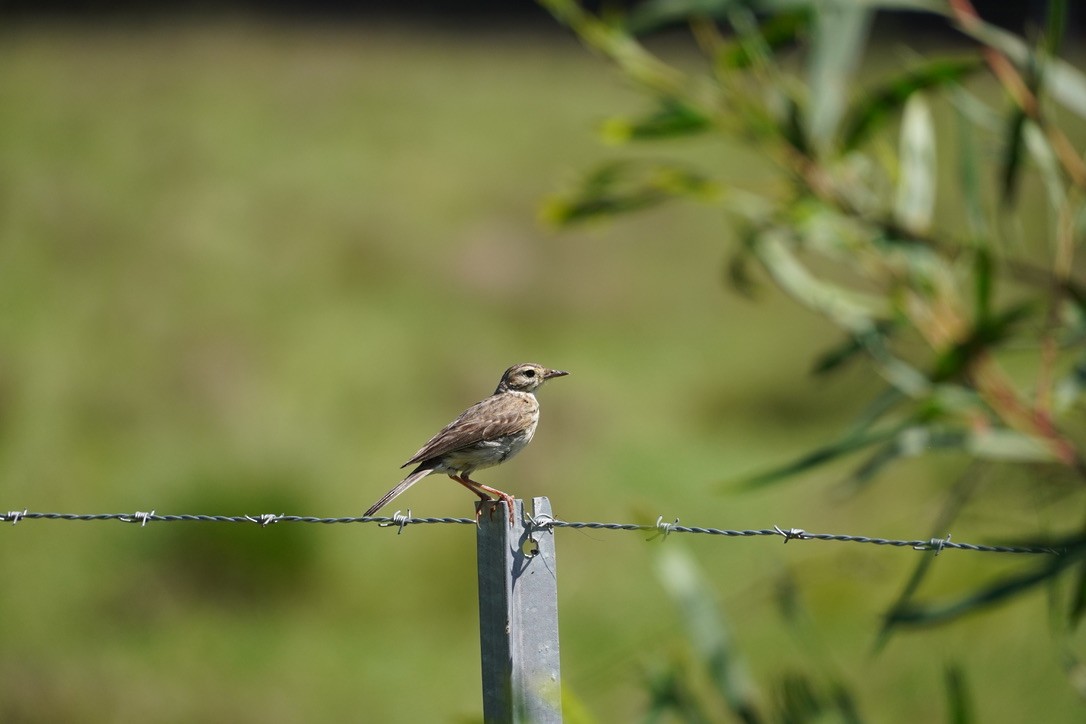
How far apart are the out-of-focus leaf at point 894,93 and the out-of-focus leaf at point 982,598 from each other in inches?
48.5

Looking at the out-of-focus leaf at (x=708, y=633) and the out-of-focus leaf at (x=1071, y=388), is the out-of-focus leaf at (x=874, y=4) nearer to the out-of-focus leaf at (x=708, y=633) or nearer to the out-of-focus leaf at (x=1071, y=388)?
the out-of-focus leaf at (x=1071, y=388)

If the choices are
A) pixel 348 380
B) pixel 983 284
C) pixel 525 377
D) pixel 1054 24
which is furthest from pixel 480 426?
pixel 348 380

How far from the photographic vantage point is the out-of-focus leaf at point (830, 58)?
12.1ft

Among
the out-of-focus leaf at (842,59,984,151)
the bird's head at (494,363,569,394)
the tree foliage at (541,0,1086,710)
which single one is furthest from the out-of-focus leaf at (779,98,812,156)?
the bird's head at (494,363,569,394)

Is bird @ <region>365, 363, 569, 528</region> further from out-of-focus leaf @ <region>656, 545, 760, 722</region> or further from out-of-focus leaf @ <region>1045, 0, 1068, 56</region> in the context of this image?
out-of-focus leaf @ <region>1045, 0, 1068, 56</region>

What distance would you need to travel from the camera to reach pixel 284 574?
10773 mm

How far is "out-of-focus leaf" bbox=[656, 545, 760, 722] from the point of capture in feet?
10.9

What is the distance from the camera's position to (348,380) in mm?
13414

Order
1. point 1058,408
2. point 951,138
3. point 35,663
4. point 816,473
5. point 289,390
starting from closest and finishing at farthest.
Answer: point 1058,408 → point 35,663 → point 816,473 → point 289,390 → point 951,138

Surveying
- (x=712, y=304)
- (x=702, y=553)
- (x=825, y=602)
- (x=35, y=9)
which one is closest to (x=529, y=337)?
(x=712, y=304)

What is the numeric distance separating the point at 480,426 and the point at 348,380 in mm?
7428

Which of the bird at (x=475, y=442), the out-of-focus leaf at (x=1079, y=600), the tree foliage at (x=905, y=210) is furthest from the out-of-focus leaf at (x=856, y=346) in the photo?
the bird at (x=475, y=442)

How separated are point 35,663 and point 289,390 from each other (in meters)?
4.46

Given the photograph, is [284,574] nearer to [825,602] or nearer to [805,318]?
[825,602]
